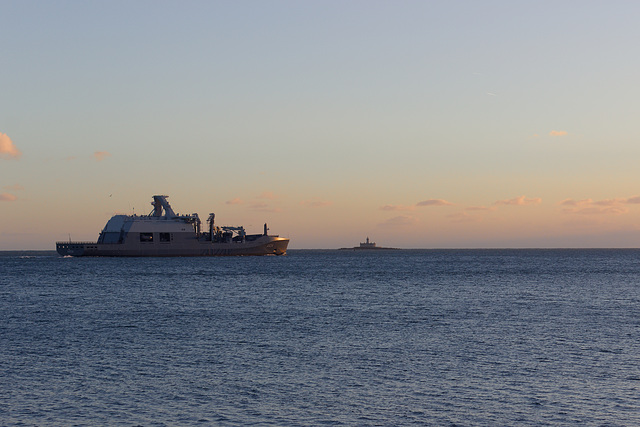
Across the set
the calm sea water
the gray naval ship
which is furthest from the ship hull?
the calm sea water

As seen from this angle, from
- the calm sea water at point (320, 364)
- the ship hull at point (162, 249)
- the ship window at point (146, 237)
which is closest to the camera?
the calm sea water at point (320, 364)

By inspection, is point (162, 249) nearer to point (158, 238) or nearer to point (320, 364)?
point (158, 238)

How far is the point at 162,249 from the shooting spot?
6772 inches

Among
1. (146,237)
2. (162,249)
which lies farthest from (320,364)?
(162,249)

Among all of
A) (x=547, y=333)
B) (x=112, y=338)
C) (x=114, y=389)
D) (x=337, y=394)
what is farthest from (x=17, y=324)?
(x=547, y=333)

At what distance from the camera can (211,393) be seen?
2420cm

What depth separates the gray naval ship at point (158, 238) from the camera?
169 m

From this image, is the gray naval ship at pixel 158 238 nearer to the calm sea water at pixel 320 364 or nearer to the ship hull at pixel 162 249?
the ship hull at pixel 162 249

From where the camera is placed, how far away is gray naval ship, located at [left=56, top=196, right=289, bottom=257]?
16938 cm

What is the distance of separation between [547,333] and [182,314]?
25.7m

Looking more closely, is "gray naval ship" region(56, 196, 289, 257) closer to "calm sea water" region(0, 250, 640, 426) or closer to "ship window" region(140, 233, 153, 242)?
"ship window" region(140, 233, 153, 242)

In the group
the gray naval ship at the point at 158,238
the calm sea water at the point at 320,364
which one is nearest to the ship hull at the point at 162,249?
the gray naval ship at the point at 158,238

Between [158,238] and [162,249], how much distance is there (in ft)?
9.69

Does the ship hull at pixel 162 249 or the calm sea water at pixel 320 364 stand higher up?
the ship hull at pixel 162 249
